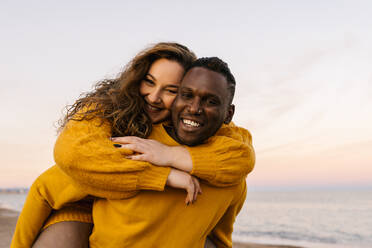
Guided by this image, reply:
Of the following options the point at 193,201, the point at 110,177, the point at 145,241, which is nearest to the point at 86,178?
the point at 110,177

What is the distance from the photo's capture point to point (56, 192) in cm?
211

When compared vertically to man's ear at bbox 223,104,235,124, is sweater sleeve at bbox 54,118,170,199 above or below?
below

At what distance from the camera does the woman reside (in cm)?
186

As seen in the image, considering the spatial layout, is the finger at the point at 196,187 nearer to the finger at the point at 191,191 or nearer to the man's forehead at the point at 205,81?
the finger at the point at 191,191

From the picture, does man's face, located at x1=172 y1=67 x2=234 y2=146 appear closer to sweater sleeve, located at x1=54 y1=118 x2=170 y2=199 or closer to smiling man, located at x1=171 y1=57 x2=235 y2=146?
smiling man, located at x1=171 y1=57 x2=235 y2=146

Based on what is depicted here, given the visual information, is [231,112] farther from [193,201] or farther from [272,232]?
[272,232]

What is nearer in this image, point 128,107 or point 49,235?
point 49,235

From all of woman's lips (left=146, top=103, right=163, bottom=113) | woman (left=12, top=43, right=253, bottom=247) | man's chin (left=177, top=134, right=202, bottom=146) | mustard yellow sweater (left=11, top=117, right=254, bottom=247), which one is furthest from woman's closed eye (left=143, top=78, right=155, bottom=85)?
man's chin (left=177, top=134, right=202, bottom=146)

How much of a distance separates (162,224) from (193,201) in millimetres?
227

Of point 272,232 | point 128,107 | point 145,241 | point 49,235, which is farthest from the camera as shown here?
point 272,232

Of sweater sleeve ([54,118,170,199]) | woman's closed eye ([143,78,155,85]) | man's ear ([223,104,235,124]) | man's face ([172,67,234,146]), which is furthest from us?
woman's closed eye ([143,78,155,85])

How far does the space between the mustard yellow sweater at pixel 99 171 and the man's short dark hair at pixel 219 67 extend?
0.98ft

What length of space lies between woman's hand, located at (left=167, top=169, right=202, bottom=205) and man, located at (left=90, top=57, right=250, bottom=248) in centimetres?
10

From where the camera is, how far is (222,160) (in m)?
2.02
